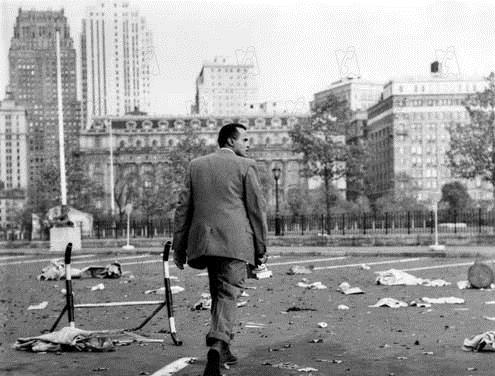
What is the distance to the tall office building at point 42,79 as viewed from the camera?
169 ft

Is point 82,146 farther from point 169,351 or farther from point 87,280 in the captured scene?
point 169,351

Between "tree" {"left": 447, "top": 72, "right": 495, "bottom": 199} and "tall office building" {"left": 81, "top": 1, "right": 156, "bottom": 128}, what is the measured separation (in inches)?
2130

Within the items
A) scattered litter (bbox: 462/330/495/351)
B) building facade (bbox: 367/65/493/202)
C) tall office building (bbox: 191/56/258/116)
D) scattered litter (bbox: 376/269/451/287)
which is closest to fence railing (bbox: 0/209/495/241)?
scattered litter (bbox: 376/269/451/287)

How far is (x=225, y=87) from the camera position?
552 feet

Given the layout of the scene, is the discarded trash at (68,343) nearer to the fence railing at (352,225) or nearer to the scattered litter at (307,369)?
the scattered litter at (307,369)

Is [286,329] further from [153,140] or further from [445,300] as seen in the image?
[153,140]

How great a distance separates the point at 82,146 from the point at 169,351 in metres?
149

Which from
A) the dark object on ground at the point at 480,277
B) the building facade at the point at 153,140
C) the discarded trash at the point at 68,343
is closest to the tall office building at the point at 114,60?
Result: the building facade at the point at 153,140

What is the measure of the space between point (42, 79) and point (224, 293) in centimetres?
9324

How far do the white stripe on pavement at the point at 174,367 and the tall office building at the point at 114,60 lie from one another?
8428cm

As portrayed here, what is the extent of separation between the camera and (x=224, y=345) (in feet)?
22.2

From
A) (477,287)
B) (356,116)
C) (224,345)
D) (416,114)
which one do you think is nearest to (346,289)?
(477,287)

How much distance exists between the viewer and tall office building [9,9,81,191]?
2024 inches

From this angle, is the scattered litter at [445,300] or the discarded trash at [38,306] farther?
the discarded trash at [38,306]
